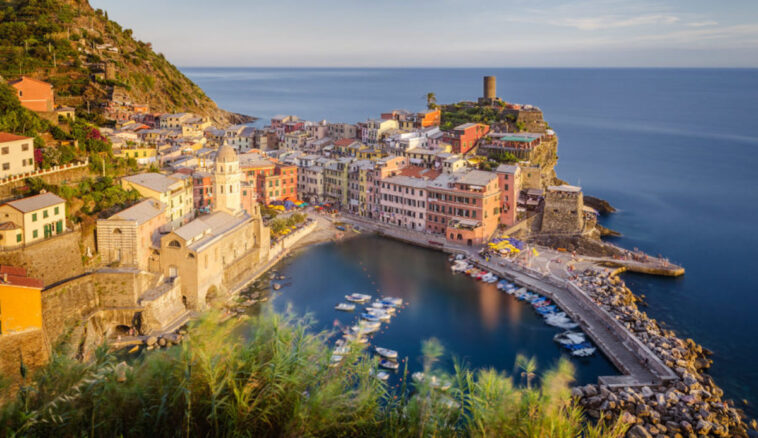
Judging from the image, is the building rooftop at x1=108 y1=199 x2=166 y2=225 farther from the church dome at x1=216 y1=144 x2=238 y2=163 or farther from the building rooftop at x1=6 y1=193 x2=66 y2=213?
the church dome at x1=216 y1=144 x2=238 y2=163

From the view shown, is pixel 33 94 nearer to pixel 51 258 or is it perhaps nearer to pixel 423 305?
pixel 51 258

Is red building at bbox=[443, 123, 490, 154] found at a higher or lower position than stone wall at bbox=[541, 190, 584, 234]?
higher

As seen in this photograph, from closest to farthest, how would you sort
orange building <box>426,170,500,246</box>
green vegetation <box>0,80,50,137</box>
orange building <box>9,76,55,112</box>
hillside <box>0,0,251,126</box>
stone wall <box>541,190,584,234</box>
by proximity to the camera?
1. green vegetation <box>0,80,50,137</box>
2. orange building <box>9,76,55,112</box>
3. orange building <box>426,170,500,246</box>
4. stone wall <box>541,190,584,234</box>
5. hillside <box>0,0,251,126</box>

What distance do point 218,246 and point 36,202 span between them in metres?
7.53

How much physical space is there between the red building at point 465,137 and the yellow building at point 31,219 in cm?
2837

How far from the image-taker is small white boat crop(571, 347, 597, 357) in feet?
69.8

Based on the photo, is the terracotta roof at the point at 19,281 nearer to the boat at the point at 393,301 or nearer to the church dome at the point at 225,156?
the church dome at the point at 225,156

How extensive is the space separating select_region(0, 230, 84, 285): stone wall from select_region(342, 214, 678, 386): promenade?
1873cm

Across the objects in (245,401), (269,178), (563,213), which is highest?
(269,178)

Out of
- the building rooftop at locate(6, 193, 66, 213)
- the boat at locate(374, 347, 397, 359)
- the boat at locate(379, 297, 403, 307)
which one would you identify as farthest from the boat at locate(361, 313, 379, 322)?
the building rooftop at locate(6, 193, 66, 213)

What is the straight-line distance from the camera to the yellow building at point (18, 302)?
16.7 m

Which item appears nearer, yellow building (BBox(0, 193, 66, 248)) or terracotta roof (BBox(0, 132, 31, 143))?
yellow building (BBox(0, 193, 66, 248))

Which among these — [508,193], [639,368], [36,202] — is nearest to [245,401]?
[639,368]

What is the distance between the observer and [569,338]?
73.2 feet
